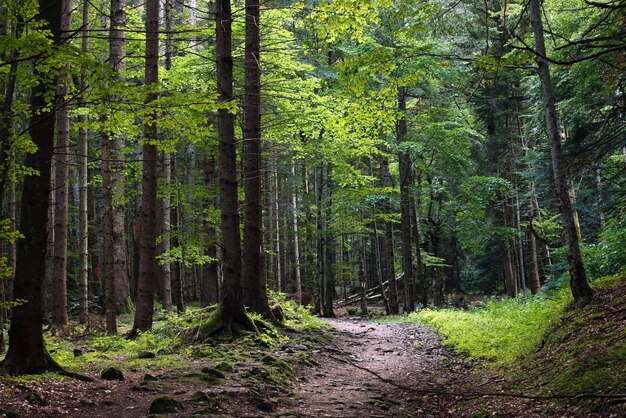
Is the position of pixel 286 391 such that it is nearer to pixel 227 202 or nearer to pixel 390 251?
pixel 227 202

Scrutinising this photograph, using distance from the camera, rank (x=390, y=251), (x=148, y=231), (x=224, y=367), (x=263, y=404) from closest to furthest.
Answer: (x=263, y=404), (x=224, y=367), (x=148, y=231), (x=390, y=251)

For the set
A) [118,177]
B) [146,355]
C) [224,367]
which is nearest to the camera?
[224,367]

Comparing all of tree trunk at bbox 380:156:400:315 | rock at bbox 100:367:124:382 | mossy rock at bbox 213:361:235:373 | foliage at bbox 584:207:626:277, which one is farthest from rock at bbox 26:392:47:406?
tree trunk at bbox 380:156:400:315

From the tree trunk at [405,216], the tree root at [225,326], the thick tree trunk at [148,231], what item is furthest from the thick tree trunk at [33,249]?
the tree trunk at [405,216]

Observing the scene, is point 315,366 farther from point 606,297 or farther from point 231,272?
point 606,297

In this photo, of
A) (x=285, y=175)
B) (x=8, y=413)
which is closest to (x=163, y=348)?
(x=8, y=413)

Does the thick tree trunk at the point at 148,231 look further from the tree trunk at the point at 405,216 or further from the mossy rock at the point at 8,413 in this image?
the tree trunk at the point at 405,216

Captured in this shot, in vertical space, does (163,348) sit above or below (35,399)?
below

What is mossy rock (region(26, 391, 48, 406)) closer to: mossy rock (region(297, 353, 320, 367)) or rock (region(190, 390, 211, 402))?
rock (region(190, 390, 211, 402))

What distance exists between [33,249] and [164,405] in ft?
8.36

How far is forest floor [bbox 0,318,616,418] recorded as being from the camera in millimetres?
5395

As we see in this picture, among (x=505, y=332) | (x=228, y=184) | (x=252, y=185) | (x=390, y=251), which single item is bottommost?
(x=505, y=332)

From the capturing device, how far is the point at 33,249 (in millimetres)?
6055

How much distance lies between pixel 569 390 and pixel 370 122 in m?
6.02
